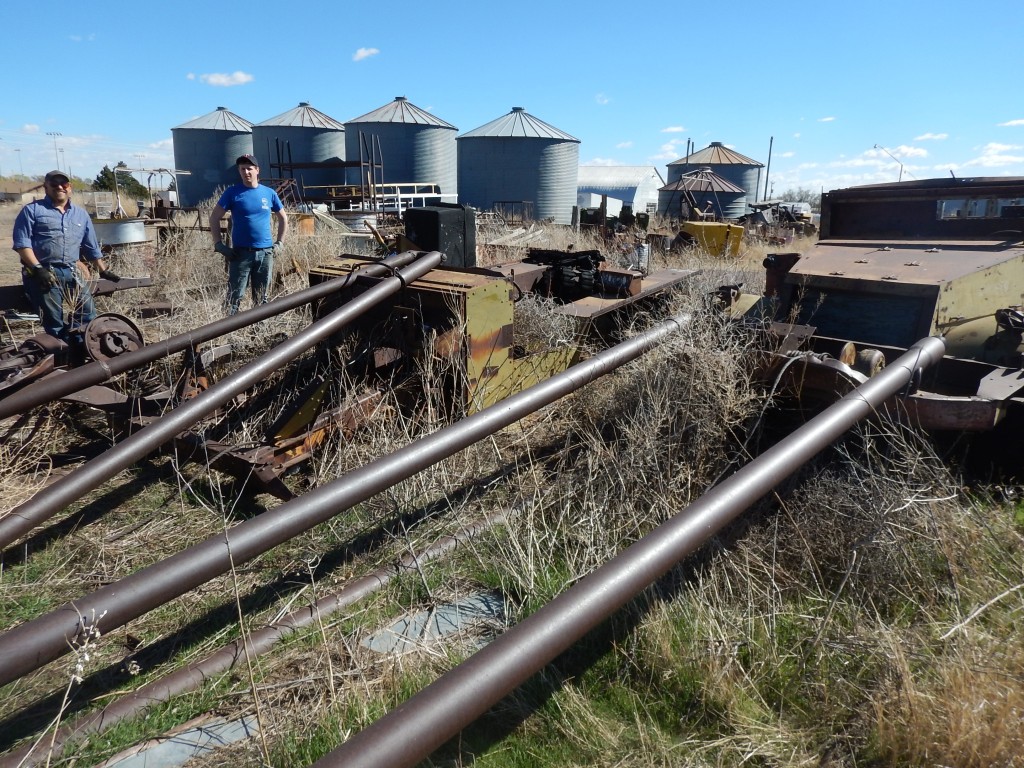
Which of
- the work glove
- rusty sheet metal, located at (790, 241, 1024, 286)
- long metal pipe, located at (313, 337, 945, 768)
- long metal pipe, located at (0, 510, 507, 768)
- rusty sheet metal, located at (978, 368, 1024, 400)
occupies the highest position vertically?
rusty sheet metal, located at (790, 241, 1024, 286)

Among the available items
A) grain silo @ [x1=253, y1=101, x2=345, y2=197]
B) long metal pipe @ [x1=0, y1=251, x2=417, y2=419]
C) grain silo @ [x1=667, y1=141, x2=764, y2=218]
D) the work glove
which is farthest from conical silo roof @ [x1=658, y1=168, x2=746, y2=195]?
long metal pipe @ [x1=0, y1=251, x2=417, y2=419]

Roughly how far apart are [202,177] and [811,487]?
3601 centimetres

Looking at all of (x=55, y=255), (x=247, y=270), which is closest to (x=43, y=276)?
(x=55, y=255)

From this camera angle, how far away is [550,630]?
191 cm

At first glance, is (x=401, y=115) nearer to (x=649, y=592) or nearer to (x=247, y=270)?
(x=247, y=270)

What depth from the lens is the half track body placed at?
394 centimetres

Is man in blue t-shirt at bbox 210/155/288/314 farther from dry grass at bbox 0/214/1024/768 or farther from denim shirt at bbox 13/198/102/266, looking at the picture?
dry grass at bbox 0/214/1024/768

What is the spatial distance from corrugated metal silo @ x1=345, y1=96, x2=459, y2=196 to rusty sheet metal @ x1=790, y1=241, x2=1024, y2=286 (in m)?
27.9

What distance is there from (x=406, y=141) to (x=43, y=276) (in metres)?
26.9

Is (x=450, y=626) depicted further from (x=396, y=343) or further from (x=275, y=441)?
(x=396, y=343)

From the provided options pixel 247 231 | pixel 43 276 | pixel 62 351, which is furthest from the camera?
pixel 247 231

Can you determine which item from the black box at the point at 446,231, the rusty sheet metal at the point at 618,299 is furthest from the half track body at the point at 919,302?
the black box at the point at 446,231

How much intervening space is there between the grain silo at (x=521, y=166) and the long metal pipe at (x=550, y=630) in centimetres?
2836

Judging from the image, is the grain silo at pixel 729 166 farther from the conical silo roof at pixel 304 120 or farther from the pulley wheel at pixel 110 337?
the pulley wheel at pixel 110 337
